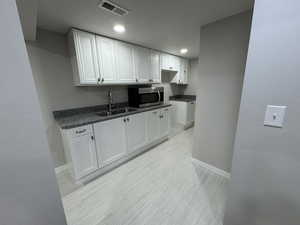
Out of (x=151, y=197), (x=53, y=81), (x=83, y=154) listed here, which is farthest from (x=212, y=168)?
(x=53, y=81)

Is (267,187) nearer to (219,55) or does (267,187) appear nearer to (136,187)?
(136,187)

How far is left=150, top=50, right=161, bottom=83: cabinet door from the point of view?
3090 millimetres

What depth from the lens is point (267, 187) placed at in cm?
91

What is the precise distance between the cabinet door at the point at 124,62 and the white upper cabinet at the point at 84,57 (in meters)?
0.42

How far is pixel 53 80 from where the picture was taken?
6.69 feet

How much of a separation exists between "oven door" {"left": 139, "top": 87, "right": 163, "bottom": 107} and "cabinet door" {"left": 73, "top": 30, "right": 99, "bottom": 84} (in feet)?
3.34

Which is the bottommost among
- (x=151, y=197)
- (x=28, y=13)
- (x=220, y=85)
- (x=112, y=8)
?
(x=151, y=197)

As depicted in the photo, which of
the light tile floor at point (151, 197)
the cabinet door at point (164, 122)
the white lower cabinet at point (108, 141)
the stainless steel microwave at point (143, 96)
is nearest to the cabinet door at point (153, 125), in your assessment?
the white lower cabinet at point (108, 141)

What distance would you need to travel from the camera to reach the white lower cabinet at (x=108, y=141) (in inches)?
71.1

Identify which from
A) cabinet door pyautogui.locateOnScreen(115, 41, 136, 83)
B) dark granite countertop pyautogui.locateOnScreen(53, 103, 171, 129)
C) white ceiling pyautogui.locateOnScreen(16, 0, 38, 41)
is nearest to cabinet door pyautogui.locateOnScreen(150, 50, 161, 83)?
cabinet door pyautogui.locateOnScreen(115, 41, 136, 83)

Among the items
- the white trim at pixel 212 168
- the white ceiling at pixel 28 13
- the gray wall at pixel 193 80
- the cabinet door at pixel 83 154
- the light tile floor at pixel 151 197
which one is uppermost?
the white ceiling at pixel 28 13

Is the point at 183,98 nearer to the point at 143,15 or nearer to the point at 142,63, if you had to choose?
the point at 142,63

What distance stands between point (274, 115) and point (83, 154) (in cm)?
215

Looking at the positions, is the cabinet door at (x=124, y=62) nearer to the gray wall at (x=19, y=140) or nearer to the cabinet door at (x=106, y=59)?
the cabinet door at (x=106, y=59)
